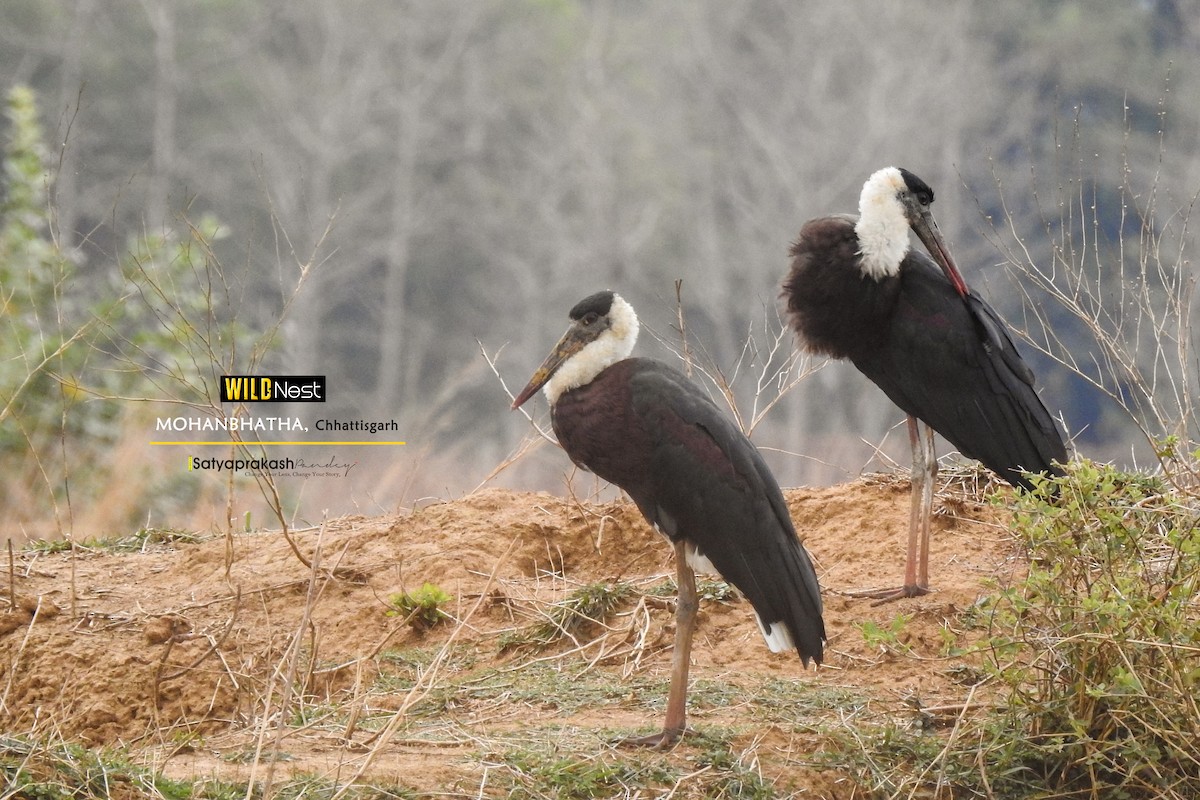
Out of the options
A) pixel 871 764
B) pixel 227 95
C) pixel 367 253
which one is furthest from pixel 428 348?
pixel 871 764

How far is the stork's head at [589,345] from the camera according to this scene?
369 centimetres

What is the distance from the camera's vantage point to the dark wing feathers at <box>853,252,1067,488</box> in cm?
471

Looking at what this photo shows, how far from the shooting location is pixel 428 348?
62.7ft

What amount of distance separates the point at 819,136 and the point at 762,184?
996 mm

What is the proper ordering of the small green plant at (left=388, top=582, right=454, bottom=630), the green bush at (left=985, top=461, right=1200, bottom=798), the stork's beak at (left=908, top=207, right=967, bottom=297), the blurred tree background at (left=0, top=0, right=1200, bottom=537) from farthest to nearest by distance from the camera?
the blurred tree background at (left=0, top=0, right=1200, bottom=537) < the stork's beak at (left=908, top=207, right=967, bottom=297) < the small green plant at (left=388, top=582, right=454, bottom=630) < the green bush at (left=985, top=461, right=1200, bottom=798)

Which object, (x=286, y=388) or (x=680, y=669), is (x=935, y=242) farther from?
(x=286, y=388)

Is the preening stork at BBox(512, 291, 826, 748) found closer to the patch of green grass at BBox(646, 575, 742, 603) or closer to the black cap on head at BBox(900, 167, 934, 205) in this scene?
the patch of green grass at BBox(646, 575, 742, 603)

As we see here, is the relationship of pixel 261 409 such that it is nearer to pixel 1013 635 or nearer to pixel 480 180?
pixel 480 180

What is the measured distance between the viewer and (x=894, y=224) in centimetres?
477

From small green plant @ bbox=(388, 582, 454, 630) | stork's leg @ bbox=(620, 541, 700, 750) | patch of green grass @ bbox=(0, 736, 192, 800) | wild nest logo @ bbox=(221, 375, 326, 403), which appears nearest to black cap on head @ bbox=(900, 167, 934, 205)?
stork's leg @ bbox=(620, 541, 700, 750)

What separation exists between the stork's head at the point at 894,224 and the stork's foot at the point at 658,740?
1.89 meters

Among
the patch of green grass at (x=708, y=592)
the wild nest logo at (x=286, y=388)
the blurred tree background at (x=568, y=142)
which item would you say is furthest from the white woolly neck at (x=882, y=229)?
the blurred tree background at (x=568, y=142)

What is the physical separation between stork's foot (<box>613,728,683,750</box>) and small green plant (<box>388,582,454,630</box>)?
1.12 metres

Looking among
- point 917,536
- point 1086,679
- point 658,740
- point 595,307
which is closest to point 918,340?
point 917,536
